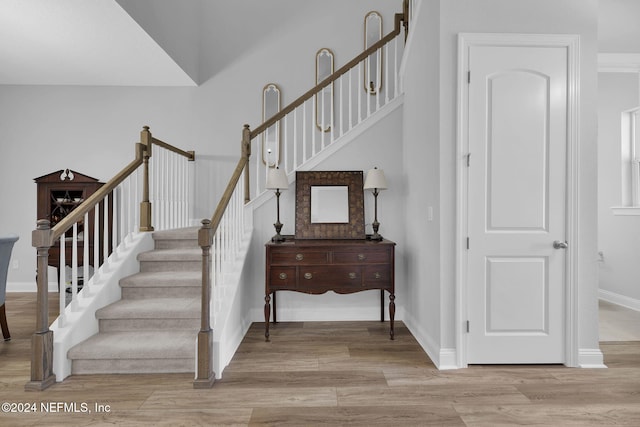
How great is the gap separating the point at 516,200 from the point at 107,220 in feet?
10.7

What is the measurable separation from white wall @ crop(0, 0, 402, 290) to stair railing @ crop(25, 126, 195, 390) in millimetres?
542

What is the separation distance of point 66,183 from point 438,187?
4649 mm

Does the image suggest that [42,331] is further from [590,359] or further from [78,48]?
[590,359]

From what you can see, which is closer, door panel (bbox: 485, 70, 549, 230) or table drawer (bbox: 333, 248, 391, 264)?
door panel (bbox: 485, 70, 549, 230)

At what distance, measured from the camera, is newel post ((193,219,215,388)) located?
2578 millimetres

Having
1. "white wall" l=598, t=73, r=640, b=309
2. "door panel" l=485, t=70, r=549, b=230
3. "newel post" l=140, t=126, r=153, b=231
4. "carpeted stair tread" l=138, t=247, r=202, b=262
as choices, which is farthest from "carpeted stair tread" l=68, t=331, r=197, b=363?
"white wall" l=598, t=73, r=640, b=309

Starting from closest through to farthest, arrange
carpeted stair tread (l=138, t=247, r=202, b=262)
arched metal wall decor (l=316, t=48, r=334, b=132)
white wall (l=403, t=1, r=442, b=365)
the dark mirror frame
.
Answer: white wall (l=403, t=1, r=442, b=365), carpeted stair tread (l=138, t=247, r=202, b=262), the dark mirror frame, arched metal wall decor (l=316, t=48, r=334, b=132)

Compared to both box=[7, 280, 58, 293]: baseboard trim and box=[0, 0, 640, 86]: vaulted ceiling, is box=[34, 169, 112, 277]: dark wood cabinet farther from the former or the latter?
box=[0, 0, 640, 86]: vaulted ceiling

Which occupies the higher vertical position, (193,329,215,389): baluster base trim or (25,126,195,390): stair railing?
(25,126,195,390): stair railing

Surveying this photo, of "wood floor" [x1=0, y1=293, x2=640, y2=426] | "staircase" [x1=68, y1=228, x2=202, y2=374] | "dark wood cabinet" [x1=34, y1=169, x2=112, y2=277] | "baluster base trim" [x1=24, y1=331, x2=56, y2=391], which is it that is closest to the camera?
"wood floor" [x1=0, y1=293, x2=640, y2=426]

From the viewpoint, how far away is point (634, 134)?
4.87 m

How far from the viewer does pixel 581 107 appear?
9.47 feet

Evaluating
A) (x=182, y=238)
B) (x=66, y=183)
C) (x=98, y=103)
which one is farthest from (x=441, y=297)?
(x=98, y=103)

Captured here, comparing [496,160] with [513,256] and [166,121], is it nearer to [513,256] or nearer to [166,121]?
[513,256]
